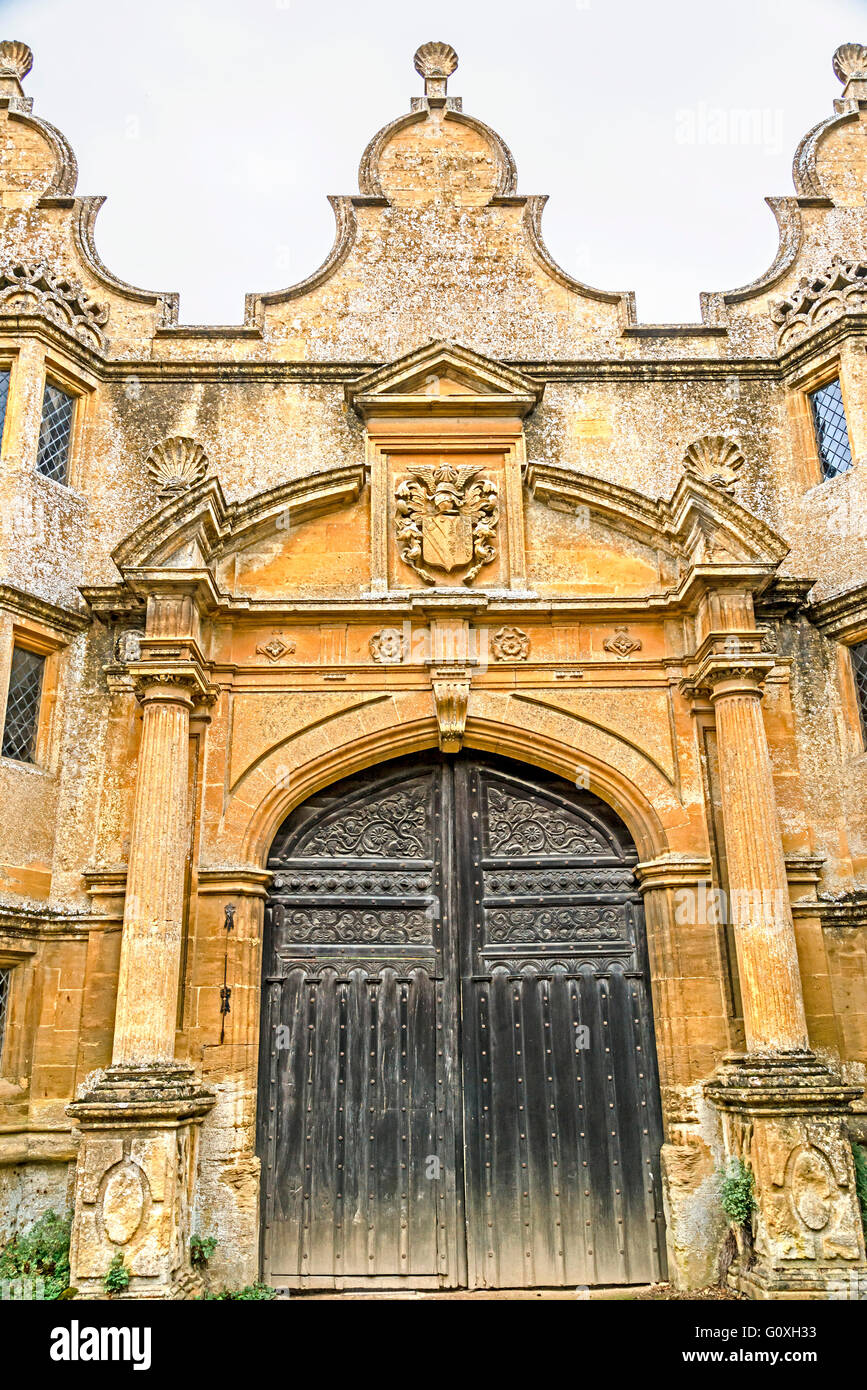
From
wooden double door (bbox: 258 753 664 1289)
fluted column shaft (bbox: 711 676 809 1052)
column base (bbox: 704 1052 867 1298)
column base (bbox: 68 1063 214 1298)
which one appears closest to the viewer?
column base (bbox: 68 1063 214 1298)

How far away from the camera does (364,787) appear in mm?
8211

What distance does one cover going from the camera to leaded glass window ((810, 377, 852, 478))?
884cm

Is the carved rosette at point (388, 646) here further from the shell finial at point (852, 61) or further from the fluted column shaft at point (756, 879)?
the shell finial at point (852, 61)

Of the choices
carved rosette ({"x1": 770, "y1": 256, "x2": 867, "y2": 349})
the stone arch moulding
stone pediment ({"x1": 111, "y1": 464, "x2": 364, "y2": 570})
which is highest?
carved rosette ({"x1": 770, "y1": 256, "x2": 867, "y2": 349})

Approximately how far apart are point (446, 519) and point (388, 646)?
1.10 m

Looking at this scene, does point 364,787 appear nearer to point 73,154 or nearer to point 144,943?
point 144,943

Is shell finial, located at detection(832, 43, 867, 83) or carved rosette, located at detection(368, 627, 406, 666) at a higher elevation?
shell finial, located at detection(832, 43, 867, 83)

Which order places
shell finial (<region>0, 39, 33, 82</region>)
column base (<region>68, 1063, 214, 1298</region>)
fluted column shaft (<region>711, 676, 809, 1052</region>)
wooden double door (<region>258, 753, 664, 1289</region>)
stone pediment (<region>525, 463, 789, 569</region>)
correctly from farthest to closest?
shell finial (<region>0, 39, 33, 82</region>), stone pediment (<region>525, 463, 789, 569</region>), wooden double door (<region>258, 753, 664, 1289</region>), fluted column shaft (<region>711, 676, 809, 1052</region>), column base (<region>68, 1063, 214, 1298</region>)

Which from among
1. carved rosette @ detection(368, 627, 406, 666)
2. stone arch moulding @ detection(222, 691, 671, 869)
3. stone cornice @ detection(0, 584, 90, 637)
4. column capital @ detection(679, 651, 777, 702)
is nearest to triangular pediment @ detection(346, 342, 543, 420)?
carved rosette @ detection(368, 627, 406, 666)

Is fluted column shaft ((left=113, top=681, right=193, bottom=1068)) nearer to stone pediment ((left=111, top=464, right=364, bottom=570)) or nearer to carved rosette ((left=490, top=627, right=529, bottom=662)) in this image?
stone pediment ((left=111, top=464, right=364, bottom=570))

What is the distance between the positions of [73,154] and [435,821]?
22.6 feet

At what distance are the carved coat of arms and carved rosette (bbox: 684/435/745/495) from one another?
1.53 meters

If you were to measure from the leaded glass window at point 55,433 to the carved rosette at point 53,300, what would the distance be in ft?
1.70
